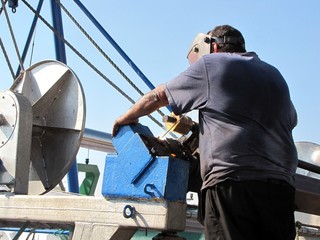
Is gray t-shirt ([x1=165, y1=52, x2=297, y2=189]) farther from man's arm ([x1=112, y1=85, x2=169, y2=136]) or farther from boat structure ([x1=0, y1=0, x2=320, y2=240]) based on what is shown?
boat structure ([x1=0, y1=0, x2=320, y2=240])

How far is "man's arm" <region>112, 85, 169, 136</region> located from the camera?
257 cm

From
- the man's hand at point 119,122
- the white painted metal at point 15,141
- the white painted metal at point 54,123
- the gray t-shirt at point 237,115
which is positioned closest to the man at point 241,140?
the gray t-shirt at point 237,115

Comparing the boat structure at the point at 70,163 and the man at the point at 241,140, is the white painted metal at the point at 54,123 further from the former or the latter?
the man at the point at 241,140

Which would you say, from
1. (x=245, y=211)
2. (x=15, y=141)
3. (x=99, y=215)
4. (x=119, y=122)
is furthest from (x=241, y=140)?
(x=15, y=141)

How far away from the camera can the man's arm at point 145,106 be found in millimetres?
2568

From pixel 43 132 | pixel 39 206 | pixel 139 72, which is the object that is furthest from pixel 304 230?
pixel 39 206

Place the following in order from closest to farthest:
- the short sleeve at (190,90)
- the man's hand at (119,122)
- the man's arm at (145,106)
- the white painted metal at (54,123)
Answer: the short sleeve at (190,90)
the man's arm at (145,106)
the man's hand at (119,122)
the white painted metal at (54,123)

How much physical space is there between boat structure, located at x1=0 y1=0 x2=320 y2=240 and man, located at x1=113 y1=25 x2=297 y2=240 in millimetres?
190

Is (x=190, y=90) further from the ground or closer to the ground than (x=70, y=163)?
further from the ground

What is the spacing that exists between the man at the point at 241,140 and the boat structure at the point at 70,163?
7.5 inches

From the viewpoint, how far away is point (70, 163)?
12.6ft

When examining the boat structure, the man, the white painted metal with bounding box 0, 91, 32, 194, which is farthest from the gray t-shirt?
the white painted metal with bounding box 0, 91, 32, 194

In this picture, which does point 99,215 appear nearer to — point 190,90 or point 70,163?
point 190,90

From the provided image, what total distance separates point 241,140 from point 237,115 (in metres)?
0.12
